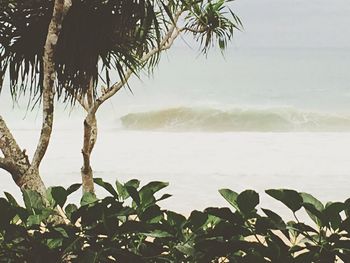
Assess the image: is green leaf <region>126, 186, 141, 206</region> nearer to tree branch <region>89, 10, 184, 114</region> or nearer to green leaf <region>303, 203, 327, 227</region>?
green leaf <region>303, 203, 327, 227</region>

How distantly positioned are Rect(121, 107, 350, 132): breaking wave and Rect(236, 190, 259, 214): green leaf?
23687 mm

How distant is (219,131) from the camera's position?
24938 mm

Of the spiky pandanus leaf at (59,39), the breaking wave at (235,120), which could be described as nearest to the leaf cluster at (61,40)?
the spiky pandanus leaf at (59,39)

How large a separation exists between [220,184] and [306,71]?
44.5m

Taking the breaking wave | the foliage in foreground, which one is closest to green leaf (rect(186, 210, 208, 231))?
the foliage in foreground

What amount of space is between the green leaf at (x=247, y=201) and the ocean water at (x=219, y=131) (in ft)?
4.75

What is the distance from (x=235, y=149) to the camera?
38.7 feet

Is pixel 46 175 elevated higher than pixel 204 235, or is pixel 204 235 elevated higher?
pixel 204 235

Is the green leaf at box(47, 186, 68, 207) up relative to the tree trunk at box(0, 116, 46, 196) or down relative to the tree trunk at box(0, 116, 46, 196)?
up

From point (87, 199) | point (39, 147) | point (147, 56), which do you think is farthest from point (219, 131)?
point (87, 199)

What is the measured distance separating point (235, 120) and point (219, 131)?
185 centimetres

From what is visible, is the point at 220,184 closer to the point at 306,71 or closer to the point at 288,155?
the point at 288,155

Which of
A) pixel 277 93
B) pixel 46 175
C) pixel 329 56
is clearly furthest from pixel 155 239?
pixel 329 56

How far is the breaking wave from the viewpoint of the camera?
25594 millimetres
